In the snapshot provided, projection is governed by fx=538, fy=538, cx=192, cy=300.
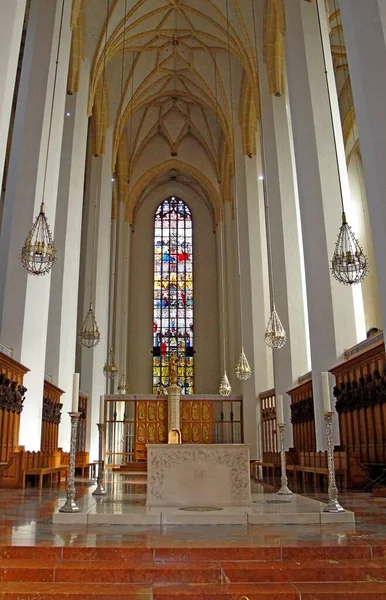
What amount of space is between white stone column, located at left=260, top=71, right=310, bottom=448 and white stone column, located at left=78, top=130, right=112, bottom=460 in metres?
6.06

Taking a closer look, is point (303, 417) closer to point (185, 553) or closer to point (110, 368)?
point (110, 368)

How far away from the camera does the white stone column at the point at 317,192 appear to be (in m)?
10.2

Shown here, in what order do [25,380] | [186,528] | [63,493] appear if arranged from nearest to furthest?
[186,528]
[63,493]
[25,380]

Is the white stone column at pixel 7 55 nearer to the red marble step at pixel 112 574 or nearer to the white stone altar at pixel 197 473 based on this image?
the white stone altar at pixel 197 473

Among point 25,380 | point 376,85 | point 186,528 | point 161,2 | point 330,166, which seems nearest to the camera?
point 186,528

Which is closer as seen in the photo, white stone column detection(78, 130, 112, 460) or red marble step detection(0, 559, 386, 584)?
red marble step detection(0, 559, 386, 584)

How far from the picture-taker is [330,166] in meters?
11.0

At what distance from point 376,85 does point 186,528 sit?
5.89 m

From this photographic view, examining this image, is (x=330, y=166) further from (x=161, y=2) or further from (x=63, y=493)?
(x=161, y=2)

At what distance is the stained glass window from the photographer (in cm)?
2436

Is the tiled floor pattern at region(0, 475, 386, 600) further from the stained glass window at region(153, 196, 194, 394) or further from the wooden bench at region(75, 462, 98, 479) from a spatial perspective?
the stained glass window at region(153, 196, 194, 394)

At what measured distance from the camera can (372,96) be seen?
7051mm

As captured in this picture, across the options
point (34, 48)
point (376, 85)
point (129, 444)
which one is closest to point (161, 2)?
point (34, 48)

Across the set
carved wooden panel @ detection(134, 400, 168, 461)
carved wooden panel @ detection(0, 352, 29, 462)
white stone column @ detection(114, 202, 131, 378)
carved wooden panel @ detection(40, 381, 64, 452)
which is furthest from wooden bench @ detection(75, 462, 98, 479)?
white stone column @ detection(114, 202, 131, 378)
